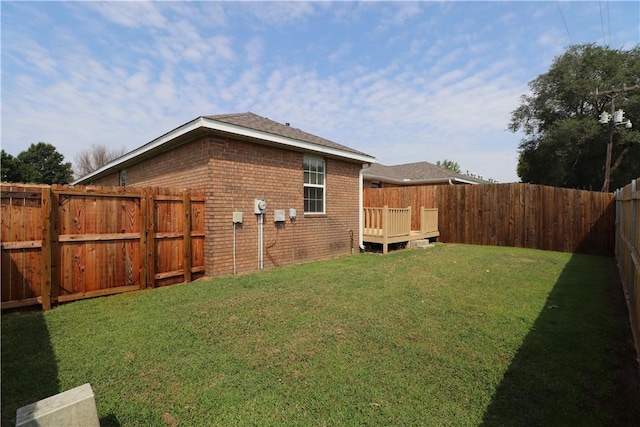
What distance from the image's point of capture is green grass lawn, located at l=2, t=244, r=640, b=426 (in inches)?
89.7

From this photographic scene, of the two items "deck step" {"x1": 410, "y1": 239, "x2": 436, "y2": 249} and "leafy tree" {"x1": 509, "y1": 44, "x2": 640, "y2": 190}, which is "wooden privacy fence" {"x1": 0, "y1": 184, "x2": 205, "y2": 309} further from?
"leafy tree" {"x1": 509, "y1": 44, "x2": 640, "y2": 190}

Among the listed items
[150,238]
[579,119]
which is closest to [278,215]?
[150,238]

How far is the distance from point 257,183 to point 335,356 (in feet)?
16.4

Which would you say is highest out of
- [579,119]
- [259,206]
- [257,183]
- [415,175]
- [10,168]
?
[579,119]

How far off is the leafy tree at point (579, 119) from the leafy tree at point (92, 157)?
152ft

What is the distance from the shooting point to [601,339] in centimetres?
345

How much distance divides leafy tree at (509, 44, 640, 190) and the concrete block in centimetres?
2906

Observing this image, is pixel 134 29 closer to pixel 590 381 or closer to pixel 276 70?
pixel 276 70

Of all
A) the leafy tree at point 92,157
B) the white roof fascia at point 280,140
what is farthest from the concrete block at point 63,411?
the leafy tree at point 92,157

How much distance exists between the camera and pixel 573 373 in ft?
8.97

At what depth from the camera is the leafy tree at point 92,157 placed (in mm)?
38438

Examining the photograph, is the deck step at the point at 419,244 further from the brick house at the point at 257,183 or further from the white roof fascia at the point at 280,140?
Result: the white roof fascia at the point at 280,140

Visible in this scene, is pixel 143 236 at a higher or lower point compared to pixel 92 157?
lower

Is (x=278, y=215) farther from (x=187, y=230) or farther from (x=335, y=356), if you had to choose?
(x=335, y=356)
